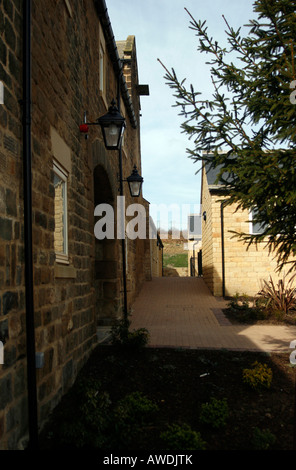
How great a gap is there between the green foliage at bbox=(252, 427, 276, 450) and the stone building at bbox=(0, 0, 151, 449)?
199 cm

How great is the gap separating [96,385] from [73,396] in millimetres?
285

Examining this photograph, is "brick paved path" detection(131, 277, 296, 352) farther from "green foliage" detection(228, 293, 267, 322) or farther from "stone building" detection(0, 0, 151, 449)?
"stone building" detection(0, 0, 151, 449)

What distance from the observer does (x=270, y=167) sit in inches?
177

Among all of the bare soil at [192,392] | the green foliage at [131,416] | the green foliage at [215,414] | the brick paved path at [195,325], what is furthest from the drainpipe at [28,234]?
the brick paved path at [195,325]

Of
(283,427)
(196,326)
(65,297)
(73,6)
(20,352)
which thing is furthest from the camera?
(196,326)

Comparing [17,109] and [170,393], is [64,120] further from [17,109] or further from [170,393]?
[170,393]

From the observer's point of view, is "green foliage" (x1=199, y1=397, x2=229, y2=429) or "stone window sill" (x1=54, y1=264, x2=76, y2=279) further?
"stone window sill" (x1=54, y1=264, x2=76, y2=279)

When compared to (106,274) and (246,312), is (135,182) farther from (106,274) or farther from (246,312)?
(246,312)

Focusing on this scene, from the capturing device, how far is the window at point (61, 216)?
194 inches

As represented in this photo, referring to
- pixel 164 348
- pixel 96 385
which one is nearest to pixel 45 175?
pixel 96 385

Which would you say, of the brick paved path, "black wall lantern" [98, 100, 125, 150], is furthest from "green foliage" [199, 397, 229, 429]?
"black wall lantern" [98, 100, 125, 150]

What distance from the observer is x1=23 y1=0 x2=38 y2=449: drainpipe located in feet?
10.8

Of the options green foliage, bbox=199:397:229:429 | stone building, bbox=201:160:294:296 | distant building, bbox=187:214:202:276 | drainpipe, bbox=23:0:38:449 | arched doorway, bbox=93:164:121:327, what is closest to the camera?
drainpipe, bbox=23:0:38:449

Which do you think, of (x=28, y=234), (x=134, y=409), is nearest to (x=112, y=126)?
(x=28, y=234)
